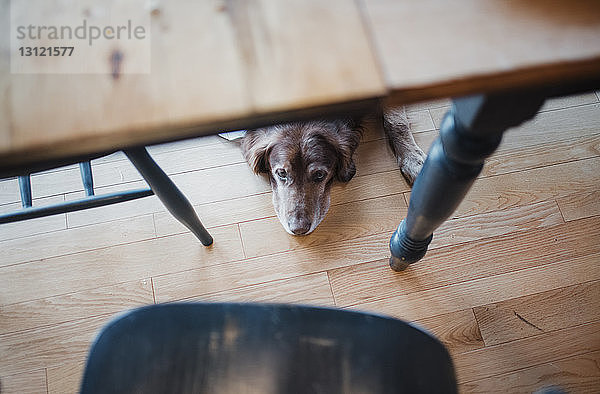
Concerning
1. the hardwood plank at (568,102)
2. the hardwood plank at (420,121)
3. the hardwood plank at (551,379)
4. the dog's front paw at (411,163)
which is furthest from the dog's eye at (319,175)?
the hardwood plank at (568,102)

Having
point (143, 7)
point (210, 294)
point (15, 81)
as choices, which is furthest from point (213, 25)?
point (210, 294)

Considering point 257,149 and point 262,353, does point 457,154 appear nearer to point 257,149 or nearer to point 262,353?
point 262,353

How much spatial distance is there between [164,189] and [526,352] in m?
0.92

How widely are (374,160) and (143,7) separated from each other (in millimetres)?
976

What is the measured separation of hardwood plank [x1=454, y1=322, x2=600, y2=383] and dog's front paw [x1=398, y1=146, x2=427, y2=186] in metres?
0.47

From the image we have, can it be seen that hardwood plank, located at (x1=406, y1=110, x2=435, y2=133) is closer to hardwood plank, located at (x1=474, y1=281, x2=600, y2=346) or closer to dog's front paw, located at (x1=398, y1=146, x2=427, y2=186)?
dog's front paw, located at (x1=398, y1=146, x2=427, y2=186)

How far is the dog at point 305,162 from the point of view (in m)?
1.24

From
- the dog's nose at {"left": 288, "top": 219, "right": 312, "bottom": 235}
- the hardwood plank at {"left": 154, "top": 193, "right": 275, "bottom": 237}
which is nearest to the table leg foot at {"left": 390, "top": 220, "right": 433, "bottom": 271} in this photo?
the dog's nose at {"left": 288, "top": 219, "right": 312, "bottom": 235}

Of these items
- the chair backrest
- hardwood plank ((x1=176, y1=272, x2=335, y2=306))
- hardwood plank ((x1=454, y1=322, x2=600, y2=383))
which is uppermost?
the chair backrest

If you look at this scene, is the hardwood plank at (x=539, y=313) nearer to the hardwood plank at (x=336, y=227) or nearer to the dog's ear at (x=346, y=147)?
the hardwood plank at (x=336, y=227)

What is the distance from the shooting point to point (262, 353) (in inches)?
26.4

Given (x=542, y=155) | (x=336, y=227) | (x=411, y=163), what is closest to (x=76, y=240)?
(x=336, y=227)

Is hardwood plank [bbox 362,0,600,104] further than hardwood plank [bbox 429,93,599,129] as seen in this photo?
No

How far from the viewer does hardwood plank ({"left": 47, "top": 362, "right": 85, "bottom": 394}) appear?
114cm
